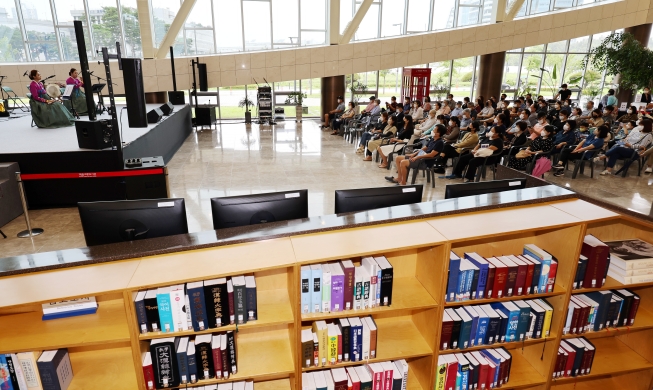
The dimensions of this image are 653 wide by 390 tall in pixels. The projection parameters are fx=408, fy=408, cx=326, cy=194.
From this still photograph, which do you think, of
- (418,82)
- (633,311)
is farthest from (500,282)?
(418,82)

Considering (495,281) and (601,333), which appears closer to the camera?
(495,281)

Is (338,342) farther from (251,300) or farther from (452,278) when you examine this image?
(452,278)

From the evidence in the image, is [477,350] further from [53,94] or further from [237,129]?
[237,129]

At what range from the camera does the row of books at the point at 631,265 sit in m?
2.68

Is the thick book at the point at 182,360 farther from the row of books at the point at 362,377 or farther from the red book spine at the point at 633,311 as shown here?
the red book spine at the point at 633,311

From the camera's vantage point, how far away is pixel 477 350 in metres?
2.77

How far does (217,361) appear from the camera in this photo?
219 centimetres

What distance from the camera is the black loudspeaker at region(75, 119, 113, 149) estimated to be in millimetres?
6453

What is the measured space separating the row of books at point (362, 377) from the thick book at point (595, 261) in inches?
52.5

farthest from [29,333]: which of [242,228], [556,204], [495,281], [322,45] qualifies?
[322,45]

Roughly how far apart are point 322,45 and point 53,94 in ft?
30.8

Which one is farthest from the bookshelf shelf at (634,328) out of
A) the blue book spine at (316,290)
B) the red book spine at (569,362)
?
the blue book spine at (316,290)

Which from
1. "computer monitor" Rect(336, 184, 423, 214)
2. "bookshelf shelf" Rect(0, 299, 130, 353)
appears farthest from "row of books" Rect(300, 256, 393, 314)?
"bookshelf shelf" Rect(0, 299, 130, 353)

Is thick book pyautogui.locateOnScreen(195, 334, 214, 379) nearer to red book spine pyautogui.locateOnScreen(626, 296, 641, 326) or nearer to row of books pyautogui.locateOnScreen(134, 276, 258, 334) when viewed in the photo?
row of books pyautogui.locateOnScreen(134, 276, 258, 334)
